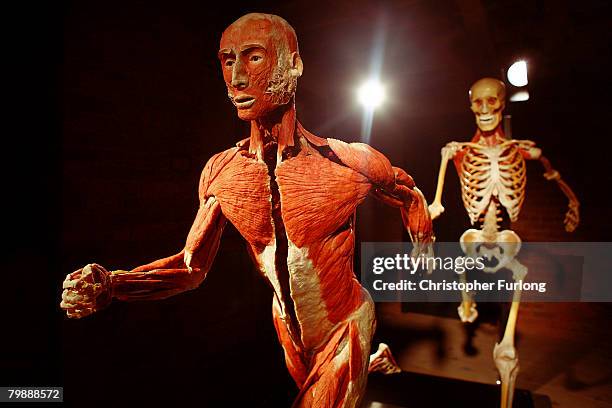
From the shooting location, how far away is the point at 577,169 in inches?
133

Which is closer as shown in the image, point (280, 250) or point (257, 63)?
point (257, 63)

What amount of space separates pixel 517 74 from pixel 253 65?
189 cm

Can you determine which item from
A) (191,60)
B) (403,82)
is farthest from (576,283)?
(191,60)

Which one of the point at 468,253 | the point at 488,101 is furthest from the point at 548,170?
the point at 468,253

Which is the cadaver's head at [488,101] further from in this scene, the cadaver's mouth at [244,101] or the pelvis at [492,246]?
the cadaver's mouth at [244,101]

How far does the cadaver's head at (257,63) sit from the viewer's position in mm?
1127

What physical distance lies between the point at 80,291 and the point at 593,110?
11.5 ft

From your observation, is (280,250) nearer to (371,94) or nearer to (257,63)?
(257,63)

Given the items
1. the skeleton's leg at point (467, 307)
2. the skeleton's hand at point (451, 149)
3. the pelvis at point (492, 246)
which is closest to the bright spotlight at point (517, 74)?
the skeleton's hand at point (451, 149)

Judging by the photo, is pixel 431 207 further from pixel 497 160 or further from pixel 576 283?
pixel 576 283

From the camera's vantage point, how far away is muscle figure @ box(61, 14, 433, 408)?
1.15 metres

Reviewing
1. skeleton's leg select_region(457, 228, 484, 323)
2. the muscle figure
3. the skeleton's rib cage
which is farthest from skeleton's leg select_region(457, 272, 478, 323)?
the muscle figure

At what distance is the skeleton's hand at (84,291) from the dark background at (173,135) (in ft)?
1.53

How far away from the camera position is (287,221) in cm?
125
